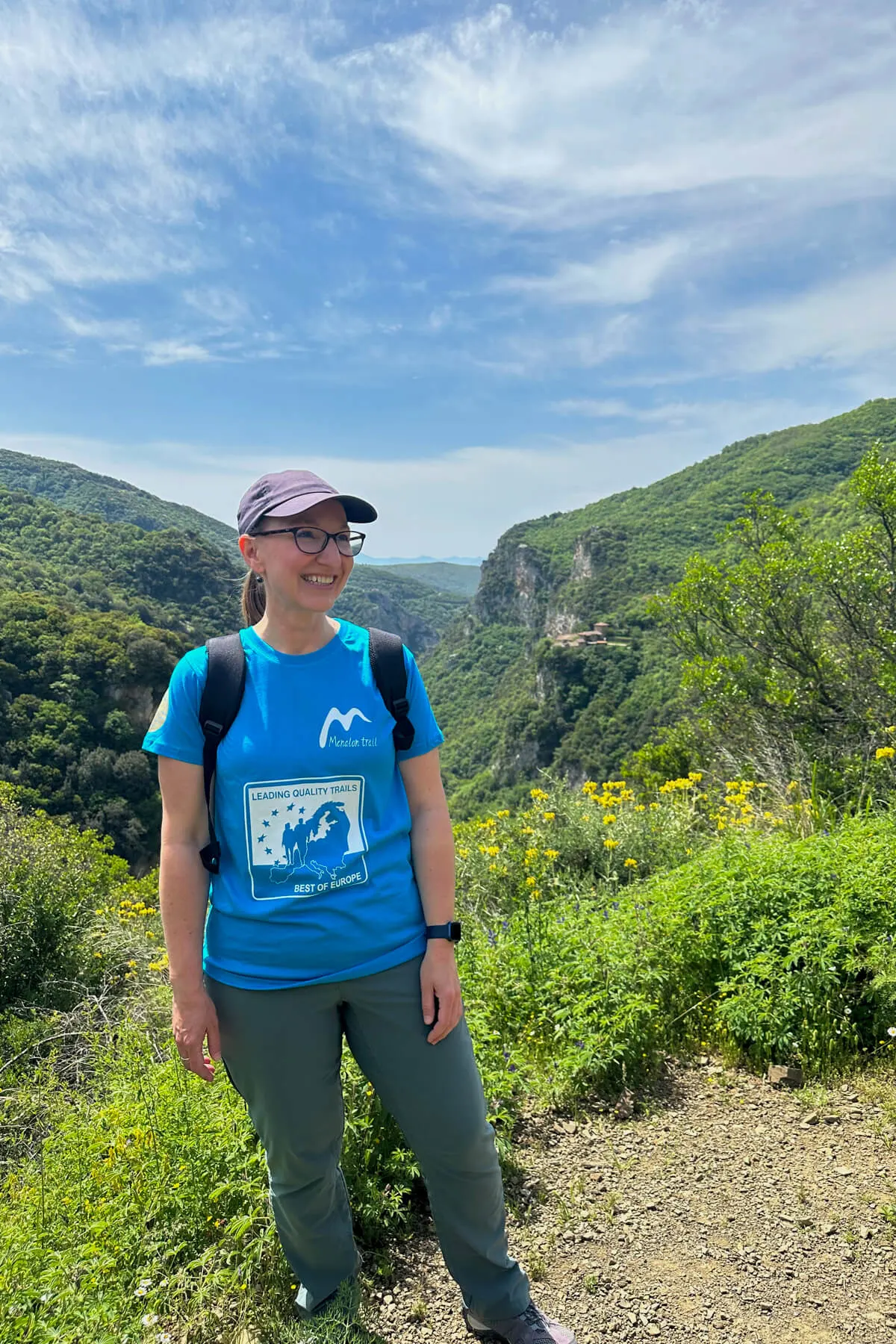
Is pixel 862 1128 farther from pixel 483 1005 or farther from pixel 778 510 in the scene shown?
pixel 778 510

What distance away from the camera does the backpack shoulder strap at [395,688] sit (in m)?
1.70

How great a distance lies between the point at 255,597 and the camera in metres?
1.93

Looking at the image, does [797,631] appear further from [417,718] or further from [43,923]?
[43,923]

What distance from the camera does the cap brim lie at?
1604 millimetres

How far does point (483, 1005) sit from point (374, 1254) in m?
1.01

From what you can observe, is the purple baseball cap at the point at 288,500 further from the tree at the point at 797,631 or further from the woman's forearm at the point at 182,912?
the tree at the point at 797,631

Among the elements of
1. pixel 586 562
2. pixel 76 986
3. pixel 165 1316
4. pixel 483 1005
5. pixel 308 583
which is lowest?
pixel 76 986

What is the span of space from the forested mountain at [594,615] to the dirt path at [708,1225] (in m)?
25.0

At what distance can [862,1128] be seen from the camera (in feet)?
8.05

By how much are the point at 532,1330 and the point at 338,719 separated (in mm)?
1601

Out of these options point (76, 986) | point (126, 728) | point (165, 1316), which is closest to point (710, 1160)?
point (165, 1316)

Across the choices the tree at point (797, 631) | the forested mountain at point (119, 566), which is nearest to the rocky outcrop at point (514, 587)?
the forested mountain at point (119, 566)

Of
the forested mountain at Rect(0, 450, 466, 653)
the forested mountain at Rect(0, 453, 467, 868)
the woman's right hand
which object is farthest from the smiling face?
the forested mountain at Rect(0, 450, 466, 653)

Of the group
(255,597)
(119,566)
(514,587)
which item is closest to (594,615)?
(514,587)
